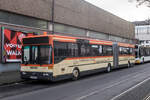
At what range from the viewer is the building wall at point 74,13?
58.8 ft

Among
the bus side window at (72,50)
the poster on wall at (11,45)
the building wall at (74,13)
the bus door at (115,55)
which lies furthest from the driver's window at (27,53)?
the bus door at (115,55)

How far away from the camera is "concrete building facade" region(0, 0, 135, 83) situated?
17062mm

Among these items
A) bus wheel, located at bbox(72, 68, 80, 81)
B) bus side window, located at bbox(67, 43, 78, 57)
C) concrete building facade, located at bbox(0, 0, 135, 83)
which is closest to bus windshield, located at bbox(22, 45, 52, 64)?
bus side window, located at bbox(67, 43, 78, 57)

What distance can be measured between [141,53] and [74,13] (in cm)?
1279

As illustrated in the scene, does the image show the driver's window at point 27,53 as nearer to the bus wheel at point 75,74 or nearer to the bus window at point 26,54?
the bus window at point 26,54

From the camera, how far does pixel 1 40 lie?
53.1 feet

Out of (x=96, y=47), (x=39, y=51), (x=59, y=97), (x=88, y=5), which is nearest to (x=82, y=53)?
(x=96, y=47)

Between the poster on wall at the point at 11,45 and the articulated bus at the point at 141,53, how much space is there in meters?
18.4

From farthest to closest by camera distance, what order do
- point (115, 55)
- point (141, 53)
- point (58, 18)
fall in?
point (141, 53)
point (58, 18)
point (115, 55)

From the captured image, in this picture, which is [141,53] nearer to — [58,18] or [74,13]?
[74,13]

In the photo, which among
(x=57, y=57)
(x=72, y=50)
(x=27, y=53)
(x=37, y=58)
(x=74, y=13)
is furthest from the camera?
(x=74, y=13)

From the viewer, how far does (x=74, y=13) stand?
25859 millimetres

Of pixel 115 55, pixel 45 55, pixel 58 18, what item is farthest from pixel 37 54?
pixel 58 18

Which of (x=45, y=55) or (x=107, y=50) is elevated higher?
(x=107, y=50)
